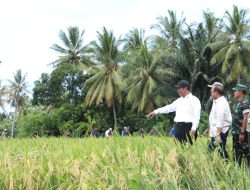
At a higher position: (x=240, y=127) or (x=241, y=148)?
(x=240, y=127)

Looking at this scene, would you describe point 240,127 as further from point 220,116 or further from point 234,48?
point 234,48

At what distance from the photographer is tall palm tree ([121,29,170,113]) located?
3132 centimetres

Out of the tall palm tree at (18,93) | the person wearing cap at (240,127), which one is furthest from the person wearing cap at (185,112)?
the tall palm tree at (18,93)

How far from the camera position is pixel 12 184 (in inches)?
125

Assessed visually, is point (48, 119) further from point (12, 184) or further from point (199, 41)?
point (12, 184)

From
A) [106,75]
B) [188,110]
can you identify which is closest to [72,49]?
[106,75]

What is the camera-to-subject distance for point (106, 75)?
1385 inches

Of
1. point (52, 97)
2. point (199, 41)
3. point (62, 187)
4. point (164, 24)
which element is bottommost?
point (62, 187)

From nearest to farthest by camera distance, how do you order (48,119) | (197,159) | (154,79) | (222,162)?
(197,159), (222,162), (154,79), (48,119)

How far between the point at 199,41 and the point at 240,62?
311 centimetres

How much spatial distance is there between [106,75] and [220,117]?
2969cm

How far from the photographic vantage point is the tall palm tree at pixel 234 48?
28484 mm

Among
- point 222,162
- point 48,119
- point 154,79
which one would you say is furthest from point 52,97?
point 222,162

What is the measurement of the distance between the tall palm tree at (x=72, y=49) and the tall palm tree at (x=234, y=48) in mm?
14617
